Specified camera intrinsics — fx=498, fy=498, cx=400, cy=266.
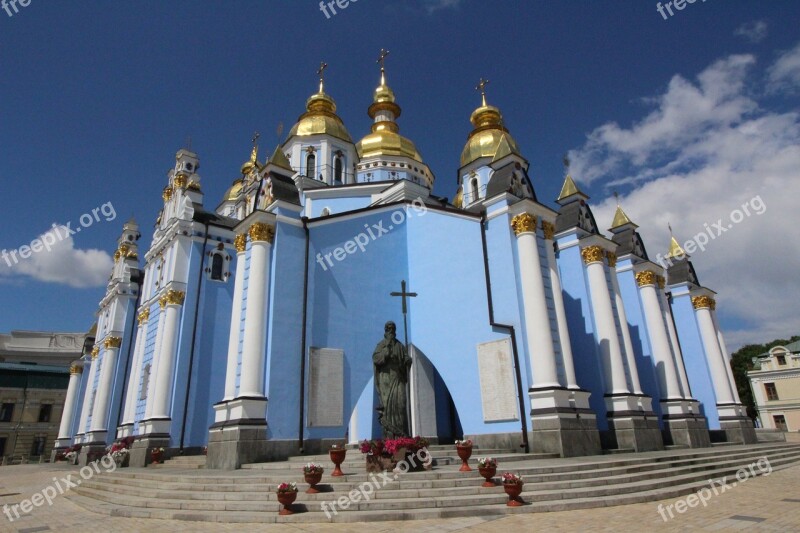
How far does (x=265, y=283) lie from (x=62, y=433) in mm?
27803

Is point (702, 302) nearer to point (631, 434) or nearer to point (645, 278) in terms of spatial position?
point (645, 278)

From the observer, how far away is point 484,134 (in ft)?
100

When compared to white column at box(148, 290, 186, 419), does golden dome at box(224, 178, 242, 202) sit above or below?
above

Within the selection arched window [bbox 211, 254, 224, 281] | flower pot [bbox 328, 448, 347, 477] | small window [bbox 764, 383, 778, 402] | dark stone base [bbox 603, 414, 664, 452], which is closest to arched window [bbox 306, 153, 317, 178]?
arched window [bbox 211, 254, 224, 281]

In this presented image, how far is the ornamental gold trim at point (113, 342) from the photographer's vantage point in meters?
26.7

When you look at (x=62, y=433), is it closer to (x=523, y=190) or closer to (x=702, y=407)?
(x=523, y=190)

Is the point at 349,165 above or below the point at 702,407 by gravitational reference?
above

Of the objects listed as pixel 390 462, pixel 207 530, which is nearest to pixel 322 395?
pixel 390 462

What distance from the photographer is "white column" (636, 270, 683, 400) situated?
18625mm

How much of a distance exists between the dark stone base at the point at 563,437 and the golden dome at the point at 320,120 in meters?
19.6

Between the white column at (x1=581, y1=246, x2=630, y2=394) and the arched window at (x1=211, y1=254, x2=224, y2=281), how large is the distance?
48.2 feet

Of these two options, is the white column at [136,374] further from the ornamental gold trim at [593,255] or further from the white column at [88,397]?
the ornamental gold trim at [593,255]

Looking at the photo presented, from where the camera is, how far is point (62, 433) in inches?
1275

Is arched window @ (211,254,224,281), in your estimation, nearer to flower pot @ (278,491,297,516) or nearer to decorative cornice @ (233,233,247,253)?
decorative cornice @ (233,233,247,253)
